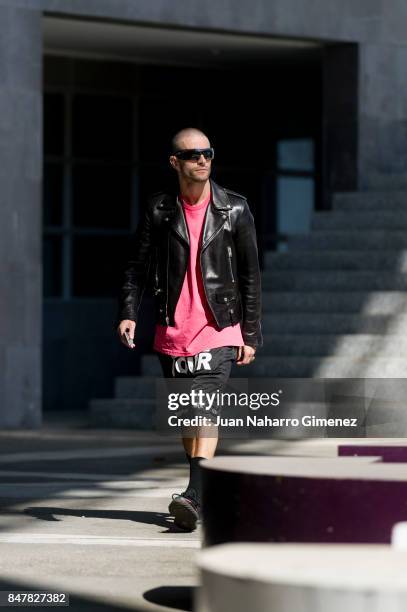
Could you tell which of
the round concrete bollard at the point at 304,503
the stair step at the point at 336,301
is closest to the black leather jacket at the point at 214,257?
the round concrete bollard at the point at 304,503

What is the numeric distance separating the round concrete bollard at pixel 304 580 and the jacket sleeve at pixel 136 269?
15.2 feet

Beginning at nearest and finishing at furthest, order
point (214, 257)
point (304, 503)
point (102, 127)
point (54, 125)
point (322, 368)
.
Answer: point (304, 503) < point (214, 257) < point (322, 368) < point (54, 125) < point (102, 127)

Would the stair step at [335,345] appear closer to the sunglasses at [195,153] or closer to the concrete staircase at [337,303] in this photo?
the concrete staircase at [337,303]

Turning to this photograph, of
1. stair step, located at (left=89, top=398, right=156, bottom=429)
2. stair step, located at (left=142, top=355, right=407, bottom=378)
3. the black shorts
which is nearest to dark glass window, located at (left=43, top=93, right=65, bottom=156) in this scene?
stair step, located at (left=142, top=355, right=407, bottom=378)

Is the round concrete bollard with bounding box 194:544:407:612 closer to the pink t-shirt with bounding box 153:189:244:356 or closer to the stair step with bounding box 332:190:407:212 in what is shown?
the pink t-shirt with bounding box 153:189:244:356

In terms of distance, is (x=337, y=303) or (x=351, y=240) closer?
(x=337, y=303)

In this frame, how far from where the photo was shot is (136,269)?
8930 mm

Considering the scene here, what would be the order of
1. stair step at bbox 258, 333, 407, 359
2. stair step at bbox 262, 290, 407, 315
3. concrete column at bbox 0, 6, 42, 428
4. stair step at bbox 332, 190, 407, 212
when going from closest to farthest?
stair step at bbox 258, 333, 407, 359 → concrete column at bbox 0, 6, 42, 428 → stair step at bbox 262, 290, 407, 315 → stair step at bbox 332, 190, 407, 212

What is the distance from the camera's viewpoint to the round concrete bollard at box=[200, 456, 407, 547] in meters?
5.53

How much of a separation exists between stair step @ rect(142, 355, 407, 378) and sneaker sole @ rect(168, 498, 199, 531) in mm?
7810

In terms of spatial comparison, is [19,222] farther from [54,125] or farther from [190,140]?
[190,140]

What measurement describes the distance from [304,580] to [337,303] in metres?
14.3

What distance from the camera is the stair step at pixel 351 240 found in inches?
736

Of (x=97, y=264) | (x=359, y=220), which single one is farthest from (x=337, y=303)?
(x=97, y=264)
